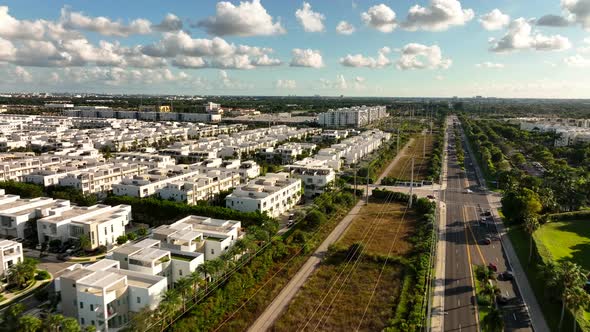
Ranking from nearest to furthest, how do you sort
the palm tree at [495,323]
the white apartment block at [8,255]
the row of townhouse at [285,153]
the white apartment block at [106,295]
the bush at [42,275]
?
1. the palm tree at [495,323]
2. the white apartment block at [106,295]
3. the white apartment block at [8,255]
4. the bush at [42,275]
5. the row of townhouse at [285,153]

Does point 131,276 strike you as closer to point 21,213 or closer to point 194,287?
point 194,287

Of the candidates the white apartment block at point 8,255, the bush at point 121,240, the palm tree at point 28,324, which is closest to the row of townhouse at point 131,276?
the palm tree at point 28,324

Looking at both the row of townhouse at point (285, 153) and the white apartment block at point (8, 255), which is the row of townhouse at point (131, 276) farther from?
the row of townhouse at point (285, 153)

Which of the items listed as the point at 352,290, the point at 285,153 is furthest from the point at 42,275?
the point at 285,153

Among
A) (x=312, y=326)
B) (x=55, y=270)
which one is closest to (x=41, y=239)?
(x=55, y=270)

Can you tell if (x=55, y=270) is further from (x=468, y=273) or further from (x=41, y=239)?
(x=468, y=273)

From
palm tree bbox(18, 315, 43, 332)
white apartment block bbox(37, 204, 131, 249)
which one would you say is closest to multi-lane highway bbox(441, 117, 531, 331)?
palm tree bbox(18, 315, 43, 332)
